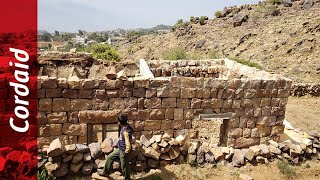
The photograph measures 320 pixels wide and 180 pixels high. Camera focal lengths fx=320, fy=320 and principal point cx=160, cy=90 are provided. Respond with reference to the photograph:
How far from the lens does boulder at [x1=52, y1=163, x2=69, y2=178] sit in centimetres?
611

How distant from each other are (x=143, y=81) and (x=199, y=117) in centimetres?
189

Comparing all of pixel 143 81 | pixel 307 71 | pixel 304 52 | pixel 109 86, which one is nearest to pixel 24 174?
pixel 109 86

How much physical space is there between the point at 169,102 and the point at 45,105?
312 centimetres

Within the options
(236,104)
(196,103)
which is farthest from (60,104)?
(236,104)

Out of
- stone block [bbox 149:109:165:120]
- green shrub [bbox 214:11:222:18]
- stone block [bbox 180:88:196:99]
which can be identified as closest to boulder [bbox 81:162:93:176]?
stone block [bbox 149:109:165:120]

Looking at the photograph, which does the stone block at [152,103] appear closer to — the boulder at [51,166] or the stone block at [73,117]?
the stone block at [73,117]

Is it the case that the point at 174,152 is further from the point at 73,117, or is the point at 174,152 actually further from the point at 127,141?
the point at 73,117

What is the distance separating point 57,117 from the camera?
7.90m

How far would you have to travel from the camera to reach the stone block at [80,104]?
794 centimetres

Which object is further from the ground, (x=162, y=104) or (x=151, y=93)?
(x=151, y=93)

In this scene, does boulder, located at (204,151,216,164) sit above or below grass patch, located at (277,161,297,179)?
above

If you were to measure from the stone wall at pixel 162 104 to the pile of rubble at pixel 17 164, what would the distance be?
219 cm

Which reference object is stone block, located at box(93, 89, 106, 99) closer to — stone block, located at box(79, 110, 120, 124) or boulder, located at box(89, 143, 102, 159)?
stone block, located at box(79, 110, 120, 124)

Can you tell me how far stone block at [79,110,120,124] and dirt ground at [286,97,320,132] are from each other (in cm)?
820
